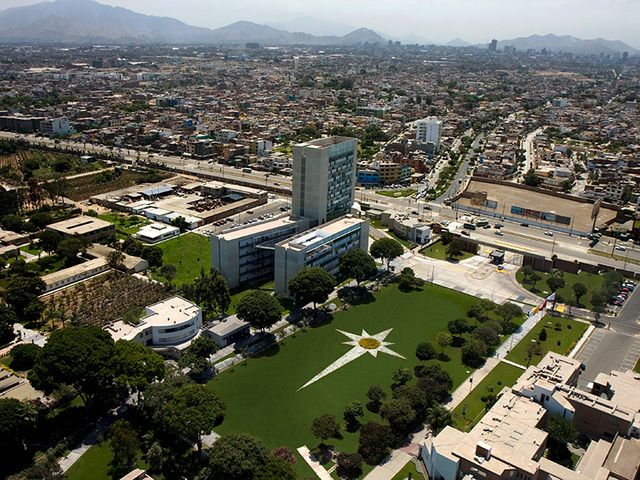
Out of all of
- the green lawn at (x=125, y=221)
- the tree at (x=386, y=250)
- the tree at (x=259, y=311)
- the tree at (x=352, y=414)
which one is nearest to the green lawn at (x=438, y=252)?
the tree at (x=386, y=250)

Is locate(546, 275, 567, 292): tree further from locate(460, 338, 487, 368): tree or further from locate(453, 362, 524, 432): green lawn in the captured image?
locate(460, 338, 487, 368): tree

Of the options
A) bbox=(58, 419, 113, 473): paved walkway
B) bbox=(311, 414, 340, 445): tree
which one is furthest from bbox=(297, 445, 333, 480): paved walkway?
bbox=(58, 419, 113, 473): paved walkway

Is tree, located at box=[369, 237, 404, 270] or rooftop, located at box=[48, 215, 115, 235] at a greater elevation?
tree, located at box=[369, 237, 404, 270]

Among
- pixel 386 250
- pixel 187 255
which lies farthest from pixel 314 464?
pixel 187 255

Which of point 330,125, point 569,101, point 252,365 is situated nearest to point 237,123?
point 330,125

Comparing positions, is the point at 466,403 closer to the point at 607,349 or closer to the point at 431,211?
the point at 607,349

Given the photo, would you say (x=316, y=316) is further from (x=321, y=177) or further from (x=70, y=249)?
(x=70, y=249)
